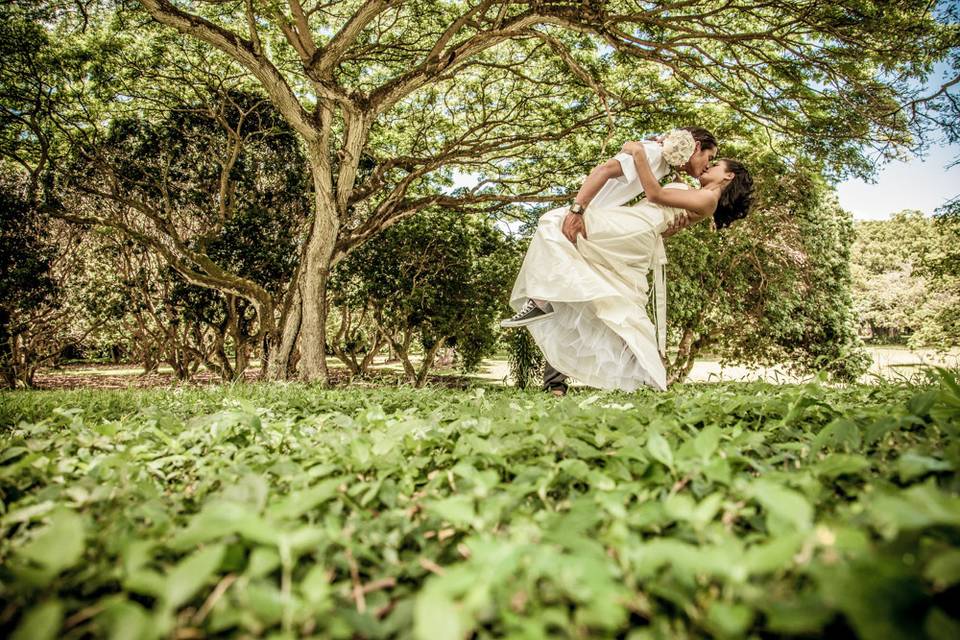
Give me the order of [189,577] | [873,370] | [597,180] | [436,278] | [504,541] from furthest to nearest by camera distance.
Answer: [873,370]
[436,278]
[597,180]
[504,541]
[189,577]

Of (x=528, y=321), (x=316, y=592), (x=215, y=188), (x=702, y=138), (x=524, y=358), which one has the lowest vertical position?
(x=524, y=358)

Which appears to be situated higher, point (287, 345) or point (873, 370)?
point (287, 345)

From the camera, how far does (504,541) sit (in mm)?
615

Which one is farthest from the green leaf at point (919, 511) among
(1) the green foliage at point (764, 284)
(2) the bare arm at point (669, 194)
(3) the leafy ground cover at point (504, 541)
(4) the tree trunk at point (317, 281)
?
(1) the green foliage at point (764, 284)

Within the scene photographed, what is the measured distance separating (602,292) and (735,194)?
197 centimetres

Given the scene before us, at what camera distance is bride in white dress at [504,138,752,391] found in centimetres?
467

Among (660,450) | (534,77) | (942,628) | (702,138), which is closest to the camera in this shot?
(942,628)

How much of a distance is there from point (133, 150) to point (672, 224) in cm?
1273

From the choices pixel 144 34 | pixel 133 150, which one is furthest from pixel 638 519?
pixel 133 150

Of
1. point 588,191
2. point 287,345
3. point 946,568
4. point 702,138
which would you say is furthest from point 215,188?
point 946,568

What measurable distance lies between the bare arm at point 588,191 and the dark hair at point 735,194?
47.8 inches

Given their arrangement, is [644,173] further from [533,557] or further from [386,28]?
[386,28]

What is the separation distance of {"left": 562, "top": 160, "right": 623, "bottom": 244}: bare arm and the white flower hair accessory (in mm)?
517

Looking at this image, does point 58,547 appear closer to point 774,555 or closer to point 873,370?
point 774,555
